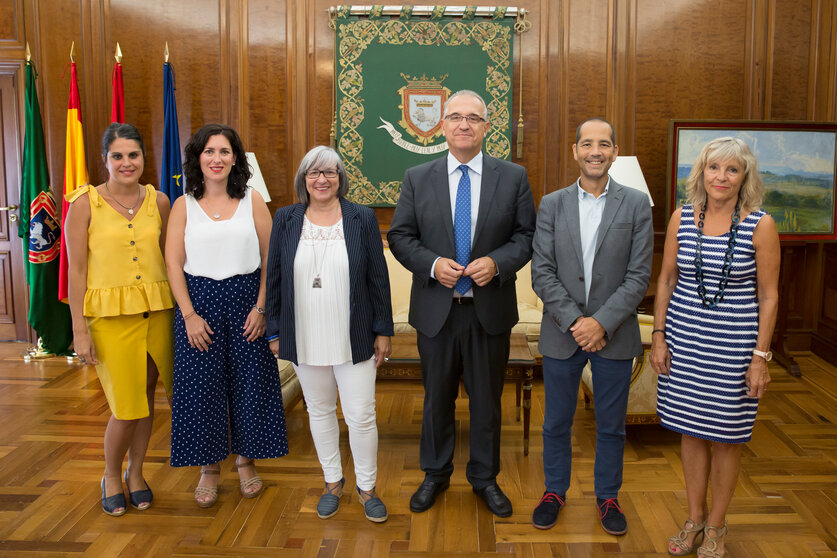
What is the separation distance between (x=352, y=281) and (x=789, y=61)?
14.7 feet

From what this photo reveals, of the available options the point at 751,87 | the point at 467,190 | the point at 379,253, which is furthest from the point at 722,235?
the point at 751,87

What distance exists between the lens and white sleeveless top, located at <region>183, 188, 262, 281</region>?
8.78ft

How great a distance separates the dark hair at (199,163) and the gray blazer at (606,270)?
1.25 m

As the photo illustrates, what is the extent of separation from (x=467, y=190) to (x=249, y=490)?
1628mm

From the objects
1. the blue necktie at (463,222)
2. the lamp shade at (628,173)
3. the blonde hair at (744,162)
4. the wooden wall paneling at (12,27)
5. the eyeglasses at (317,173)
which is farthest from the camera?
the wooden wall paneling at (12,27)

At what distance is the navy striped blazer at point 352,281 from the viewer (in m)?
2.61

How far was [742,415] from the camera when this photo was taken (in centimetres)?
235

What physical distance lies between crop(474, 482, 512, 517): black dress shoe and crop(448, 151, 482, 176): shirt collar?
52.1 inches

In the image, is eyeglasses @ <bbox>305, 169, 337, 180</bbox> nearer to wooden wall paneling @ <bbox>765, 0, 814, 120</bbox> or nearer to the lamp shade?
the lamp shade

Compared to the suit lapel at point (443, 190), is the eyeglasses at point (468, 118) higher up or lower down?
higher up

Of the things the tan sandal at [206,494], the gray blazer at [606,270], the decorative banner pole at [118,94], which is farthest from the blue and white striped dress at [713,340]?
the decorative banner pole at [118,94]

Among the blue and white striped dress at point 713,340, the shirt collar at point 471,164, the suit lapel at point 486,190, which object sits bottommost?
the blue and white striped dress at point 713,340

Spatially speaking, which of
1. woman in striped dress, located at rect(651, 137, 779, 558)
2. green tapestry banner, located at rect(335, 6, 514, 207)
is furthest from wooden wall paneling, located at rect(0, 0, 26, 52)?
woman in striped dress, located at rect(651, 137, 779, 558)

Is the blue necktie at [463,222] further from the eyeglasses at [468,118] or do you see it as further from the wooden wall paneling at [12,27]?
the wooden wall paneling at [12,27]
